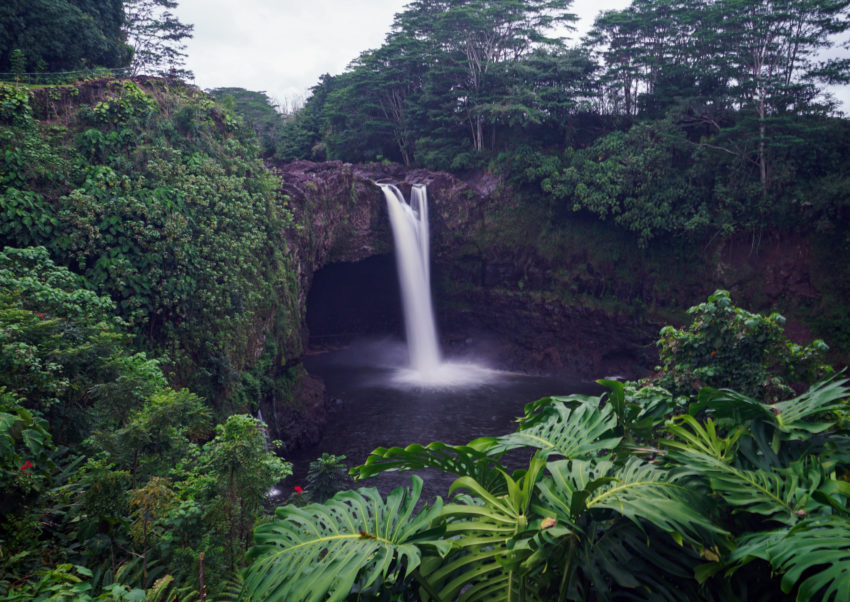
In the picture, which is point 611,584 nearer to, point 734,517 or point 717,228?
point 734,517

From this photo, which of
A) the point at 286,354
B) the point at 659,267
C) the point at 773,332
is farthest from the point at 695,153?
the point at 286,354

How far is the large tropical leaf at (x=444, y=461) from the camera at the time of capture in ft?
5.73

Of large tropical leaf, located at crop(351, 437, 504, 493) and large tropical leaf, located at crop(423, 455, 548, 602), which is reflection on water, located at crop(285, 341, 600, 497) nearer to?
large tropical leaf, located at crop(351, 437, 504, 493)

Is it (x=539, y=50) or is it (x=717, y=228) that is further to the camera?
(x=539, y=50)

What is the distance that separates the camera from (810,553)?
4.01ft

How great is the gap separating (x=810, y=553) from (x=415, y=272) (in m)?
16.9

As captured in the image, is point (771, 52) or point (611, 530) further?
point (771, 52)

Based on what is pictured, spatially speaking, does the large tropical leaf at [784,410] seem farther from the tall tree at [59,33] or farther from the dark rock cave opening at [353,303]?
the dark rock cave opening at [353,303]

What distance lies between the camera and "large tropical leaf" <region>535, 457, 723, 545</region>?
4.60 feet

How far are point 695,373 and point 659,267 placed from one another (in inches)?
461

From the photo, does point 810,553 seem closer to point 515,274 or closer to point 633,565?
point 633,565

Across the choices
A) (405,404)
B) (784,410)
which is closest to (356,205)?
(405,404)

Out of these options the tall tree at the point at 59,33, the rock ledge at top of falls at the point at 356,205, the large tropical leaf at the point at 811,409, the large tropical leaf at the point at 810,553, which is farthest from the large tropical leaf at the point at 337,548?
the tall tree at the point at 59,33

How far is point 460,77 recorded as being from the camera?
19719 mm
